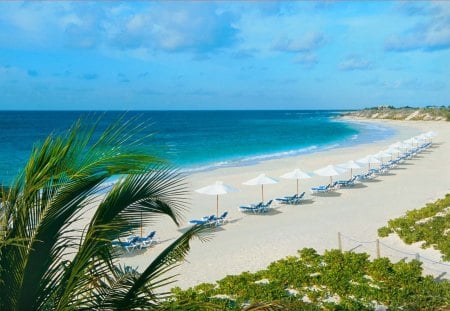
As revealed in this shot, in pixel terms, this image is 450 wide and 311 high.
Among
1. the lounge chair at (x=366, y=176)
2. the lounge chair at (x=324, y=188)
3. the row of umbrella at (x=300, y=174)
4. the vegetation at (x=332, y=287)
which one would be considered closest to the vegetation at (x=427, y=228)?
the vegetation at (x=332, y=287)

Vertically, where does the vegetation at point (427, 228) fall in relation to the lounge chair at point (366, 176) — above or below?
below

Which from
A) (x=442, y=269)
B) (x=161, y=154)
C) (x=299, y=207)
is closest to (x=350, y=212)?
(x=299, y=207)

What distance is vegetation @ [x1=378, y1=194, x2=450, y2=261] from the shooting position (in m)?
10.7

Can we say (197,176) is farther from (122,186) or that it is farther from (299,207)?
(122,186)

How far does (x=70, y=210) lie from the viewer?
292 cm

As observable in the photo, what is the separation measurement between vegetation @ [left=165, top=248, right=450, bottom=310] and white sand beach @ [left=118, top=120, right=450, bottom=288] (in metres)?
0.82

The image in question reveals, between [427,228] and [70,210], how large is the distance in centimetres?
1101

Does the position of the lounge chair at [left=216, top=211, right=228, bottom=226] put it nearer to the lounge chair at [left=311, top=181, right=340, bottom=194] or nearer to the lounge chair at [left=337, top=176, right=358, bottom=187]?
the lounge chair at [left=311, top=181, right=340, bottom=194]

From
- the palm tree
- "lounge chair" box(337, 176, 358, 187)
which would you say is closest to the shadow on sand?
"lounge chair" box(337, 176, 358, 187)

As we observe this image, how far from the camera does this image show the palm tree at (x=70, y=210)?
110 inches

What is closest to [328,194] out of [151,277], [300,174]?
[300,174]

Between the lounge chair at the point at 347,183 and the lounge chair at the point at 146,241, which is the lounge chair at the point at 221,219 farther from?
the lounge chair at the point at 347,183

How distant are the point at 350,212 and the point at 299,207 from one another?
1838mm

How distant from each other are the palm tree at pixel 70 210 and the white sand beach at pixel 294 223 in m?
5.13
